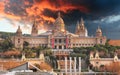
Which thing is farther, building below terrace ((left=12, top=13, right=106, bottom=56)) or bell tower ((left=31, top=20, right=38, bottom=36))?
bell tower ((left=31, top=20, right=38, bottom=36))

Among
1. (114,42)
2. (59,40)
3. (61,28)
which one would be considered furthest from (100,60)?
(61,28)

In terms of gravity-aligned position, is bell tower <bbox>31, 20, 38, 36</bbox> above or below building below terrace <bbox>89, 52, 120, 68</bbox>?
above

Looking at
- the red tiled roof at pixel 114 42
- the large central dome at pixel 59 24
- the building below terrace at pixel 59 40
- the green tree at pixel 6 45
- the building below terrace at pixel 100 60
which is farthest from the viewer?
the large central dome at pixel 59 24

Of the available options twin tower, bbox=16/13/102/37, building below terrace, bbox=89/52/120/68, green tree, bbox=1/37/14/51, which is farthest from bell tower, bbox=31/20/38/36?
building below terrace, bbox=89/52/120/68

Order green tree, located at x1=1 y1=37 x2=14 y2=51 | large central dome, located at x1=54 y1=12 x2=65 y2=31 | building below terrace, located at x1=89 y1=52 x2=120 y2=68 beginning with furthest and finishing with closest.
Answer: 1. large central dome, located at x1=54 y1=12 x2=65 y2=31
2. green tree, located at x1=1 y1=37 x2=14 y2=51
3. building below terrace, located at x1=89 y1=52 x2=120 y2=68

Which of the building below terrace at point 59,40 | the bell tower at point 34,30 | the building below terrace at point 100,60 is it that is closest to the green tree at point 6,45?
the building below terrace at point 59,40

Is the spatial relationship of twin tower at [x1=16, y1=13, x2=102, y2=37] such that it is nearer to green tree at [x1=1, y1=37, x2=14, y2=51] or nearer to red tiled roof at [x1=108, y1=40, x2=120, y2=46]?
red tiled roof at [x1=108, y1=40, x2=120, y2=46]

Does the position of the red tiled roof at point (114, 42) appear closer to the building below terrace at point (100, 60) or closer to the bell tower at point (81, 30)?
the bell tower at point (81, 30)

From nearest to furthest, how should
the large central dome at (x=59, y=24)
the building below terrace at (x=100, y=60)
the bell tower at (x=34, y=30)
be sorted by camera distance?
the building below terrace at (x=100, y=60)
the large central dome at (x=59, y=24)
the bell tower at (x=34, y=30)

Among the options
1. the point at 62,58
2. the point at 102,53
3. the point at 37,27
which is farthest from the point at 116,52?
the point at 37,27

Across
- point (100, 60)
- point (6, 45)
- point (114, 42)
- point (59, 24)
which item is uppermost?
point (59, 24)

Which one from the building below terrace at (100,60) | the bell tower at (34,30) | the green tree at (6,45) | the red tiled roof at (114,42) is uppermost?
the bell tower at (34,30)

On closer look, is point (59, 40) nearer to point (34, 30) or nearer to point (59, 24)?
point (59, 24)

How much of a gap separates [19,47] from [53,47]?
2.91 meters
